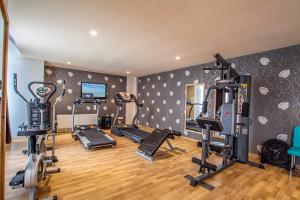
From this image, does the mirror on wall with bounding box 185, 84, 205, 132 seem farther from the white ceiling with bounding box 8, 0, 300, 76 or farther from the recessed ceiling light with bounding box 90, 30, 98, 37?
the recessed ceiling light with bounding box 90, 30, 98, 37

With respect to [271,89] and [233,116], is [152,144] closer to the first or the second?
[233,116]

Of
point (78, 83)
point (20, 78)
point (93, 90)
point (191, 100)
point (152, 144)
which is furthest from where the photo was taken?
point (93, 90)

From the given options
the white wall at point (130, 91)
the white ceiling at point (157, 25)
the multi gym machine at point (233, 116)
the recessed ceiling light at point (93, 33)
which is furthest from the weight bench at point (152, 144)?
the white wall at point (130, 91)

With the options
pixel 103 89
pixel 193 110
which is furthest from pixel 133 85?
pixel 193 110

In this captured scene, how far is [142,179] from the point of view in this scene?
2.38m

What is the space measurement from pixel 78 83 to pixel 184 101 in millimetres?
4071

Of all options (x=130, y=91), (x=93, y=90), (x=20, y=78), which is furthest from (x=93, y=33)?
(x=130, y=91)

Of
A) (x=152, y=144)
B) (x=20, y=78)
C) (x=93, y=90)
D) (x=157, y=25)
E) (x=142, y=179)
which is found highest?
(x=157, y=25)

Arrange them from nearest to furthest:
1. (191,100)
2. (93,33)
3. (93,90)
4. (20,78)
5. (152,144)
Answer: (93,33), (152,144), (20,78), (191,100), (93,90)

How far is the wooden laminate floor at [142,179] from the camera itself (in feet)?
6.56

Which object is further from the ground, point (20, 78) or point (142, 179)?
point (20, 78)

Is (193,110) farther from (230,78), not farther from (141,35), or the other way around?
(141,35)

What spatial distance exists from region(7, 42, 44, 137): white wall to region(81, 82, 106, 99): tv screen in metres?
1.56

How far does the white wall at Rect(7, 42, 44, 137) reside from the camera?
425 centimetres
